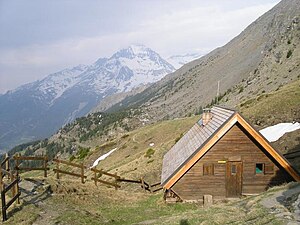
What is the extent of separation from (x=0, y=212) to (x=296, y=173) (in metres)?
18.4

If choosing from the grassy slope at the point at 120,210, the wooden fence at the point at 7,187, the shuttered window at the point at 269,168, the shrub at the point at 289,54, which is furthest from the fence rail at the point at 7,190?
the shrub at the point at 289,54

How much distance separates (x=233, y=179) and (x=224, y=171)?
839 mm

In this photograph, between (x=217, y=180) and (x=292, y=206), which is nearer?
(x=292, y=206)

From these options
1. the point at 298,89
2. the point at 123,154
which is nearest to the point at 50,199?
the point at 298,89

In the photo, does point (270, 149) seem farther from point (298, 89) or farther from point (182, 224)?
point (298, 89)

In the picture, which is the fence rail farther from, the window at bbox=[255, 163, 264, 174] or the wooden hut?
the window at bbox=[255, 163, 264, 174]

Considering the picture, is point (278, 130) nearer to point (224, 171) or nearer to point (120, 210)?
point (224, 171)

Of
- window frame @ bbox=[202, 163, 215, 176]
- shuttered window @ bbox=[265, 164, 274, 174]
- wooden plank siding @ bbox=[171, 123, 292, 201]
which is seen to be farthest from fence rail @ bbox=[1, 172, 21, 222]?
shuttered window @ bbox=[265, 164, 274, 174]

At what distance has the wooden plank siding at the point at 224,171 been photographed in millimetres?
24016

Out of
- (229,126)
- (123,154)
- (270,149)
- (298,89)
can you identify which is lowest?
(123,154)

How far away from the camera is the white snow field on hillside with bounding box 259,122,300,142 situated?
33.0 m

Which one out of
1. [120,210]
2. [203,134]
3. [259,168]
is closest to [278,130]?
[259,168]

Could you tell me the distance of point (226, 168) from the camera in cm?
2450

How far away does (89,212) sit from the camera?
21875mm
